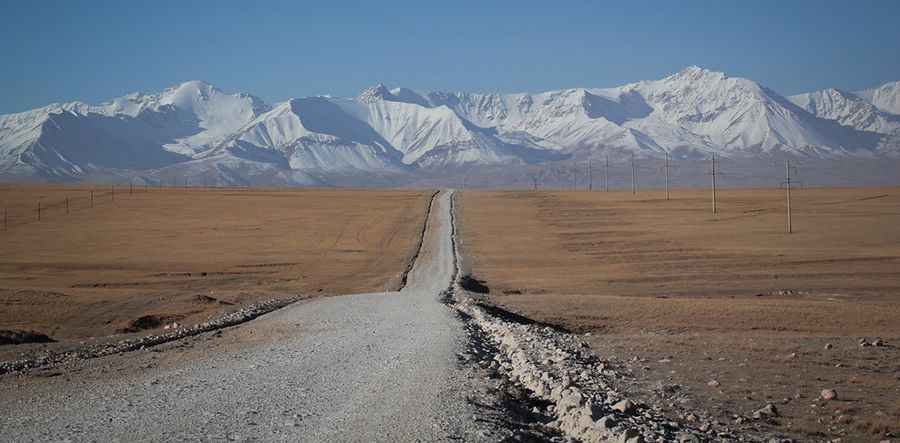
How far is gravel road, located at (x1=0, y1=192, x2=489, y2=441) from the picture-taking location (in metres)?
12.5

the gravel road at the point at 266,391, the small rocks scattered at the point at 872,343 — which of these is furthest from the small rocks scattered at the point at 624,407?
the small rocks scattered at the point at 872,343

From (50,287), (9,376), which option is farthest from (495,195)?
(9,376)

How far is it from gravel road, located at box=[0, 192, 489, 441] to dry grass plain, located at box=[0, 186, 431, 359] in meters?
5.69

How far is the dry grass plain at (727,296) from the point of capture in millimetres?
15664

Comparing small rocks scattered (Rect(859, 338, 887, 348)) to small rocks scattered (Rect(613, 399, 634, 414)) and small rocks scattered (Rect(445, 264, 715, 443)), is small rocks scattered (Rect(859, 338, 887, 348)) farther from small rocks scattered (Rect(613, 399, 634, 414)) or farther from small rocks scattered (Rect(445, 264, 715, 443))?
small rocks scattered (Rect(613, 399, 634, 414))

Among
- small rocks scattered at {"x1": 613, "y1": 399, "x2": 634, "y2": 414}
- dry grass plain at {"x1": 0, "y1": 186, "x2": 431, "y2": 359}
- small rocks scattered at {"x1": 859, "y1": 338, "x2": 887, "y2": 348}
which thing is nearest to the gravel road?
small rocks scattered at {"x1": 613, "y1": 399, "x2": 634, "y2": 414}

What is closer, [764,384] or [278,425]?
[278,425]

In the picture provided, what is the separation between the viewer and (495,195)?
153 m

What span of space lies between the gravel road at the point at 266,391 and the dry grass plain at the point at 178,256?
5.69 m

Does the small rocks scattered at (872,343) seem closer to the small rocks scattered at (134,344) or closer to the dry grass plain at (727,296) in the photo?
the dry grass plain at (727,296)

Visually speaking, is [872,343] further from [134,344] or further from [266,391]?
[134,344]

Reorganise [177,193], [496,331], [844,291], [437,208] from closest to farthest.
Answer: [496,331]
[844,291]
[437,208]
[177,193]

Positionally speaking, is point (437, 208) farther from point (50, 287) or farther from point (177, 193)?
point (50, 287)

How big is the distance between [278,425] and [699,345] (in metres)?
12.6
